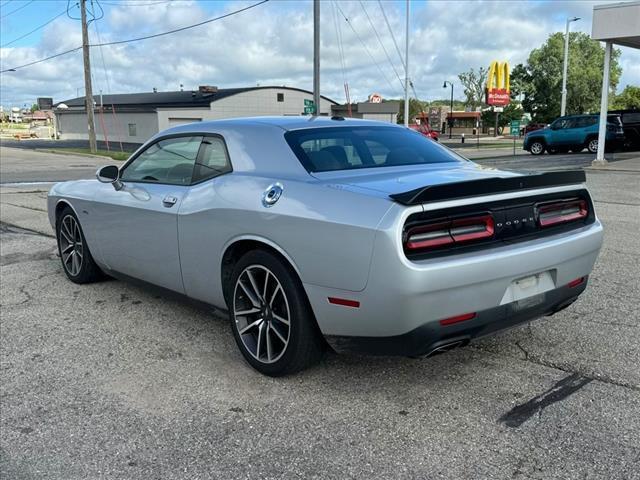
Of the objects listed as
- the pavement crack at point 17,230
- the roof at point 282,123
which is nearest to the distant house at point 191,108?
the pavement crack at point 17,230

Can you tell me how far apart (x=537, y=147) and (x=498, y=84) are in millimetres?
26777

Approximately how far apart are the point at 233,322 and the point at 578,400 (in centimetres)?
203

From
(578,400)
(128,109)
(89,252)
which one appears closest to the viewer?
(578,400)

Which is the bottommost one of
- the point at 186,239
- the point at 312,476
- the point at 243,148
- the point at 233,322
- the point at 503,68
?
the point at 312,476

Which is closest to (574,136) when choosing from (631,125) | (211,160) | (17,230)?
(631,125)

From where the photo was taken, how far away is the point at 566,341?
407 cm

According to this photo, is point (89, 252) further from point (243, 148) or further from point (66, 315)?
point (243, 148)

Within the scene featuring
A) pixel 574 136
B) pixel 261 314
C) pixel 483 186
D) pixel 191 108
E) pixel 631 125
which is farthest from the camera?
pixel 191 108

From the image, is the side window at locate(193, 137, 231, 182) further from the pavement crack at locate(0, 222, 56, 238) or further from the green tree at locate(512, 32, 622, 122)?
the green tree at locate(512, 32, 622, 122)

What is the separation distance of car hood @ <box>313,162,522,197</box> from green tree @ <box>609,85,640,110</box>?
271ft

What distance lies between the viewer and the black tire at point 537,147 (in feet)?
94.9

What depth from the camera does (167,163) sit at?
4500mm

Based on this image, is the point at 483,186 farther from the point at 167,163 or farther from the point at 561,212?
the point at 167,163

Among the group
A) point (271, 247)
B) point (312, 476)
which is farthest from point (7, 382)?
point (312, 476)
